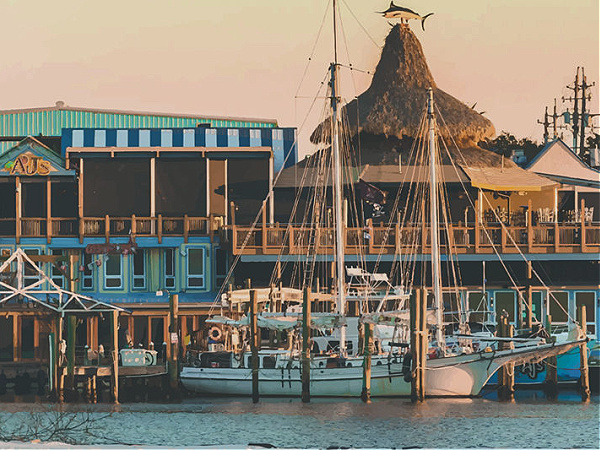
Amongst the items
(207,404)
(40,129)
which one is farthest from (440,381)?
(40,129)

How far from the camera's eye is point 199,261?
2474 inches

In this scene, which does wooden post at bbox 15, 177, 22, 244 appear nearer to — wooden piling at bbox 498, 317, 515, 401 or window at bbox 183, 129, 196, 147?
window at bbox 183, 129, 196, 147

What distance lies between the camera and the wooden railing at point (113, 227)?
63.1 m

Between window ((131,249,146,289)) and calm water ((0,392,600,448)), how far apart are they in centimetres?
1227

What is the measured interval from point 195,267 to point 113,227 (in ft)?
13.2

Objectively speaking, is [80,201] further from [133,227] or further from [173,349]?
[173,349]

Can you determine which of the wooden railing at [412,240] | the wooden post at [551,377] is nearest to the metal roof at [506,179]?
the wooden railing at [412,240]

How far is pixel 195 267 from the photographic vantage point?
62.8 meters

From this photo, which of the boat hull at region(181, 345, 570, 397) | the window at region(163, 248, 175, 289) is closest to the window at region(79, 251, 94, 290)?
the window at region(163, 248, 175, 289)

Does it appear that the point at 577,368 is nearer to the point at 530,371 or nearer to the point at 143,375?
the point at 530,371

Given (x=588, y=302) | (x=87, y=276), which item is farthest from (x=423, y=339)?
(x=87, y=276)

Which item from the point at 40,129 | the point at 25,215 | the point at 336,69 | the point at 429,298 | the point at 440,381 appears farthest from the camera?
the point at 40,129

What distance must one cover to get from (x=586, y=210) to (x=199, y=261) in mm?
17630

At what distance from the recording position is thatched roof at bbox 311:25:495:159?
219 feet
